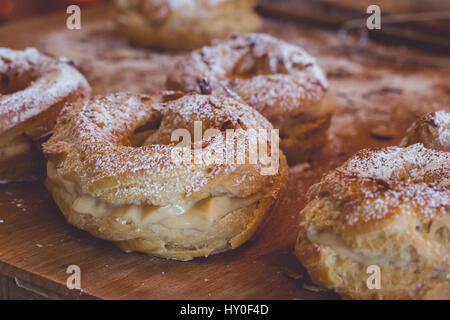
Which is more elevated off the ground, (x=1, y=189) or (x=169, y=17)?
(x=169, y=17)

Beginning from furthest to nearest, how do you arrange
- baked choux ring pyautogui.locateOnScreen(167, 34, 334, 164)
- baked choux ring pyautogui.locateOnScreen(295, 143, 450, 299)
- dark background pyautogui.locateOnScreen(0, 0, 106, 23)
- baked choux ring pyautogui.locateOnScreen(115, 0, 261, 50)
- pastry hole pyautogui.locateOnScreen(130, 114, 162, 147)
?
dark background pyautogui.locateOnScreen(0, 0, 106, 23) → baked choux ring pyautogui.locateOnScreen(115, 0, 261, 50) → baked choux ring pyautogui.locateOnScreen(167, 34, 334, 164) → pastry hole pyautogui.locateOnScreen(130, 114, 162, 147) → baked choux ring pyautogui.locateOnScreen(295, 143, 450, 299)

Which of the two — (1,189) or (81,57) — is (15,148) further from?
(81,57)

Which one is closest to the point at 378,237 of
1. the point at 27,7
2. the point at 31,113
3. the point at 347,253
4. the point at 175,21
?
the point at 347,253

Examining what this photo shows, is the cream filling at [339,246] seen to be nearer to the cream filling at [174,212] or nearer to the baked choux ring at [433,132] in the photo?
the cream filling at [174,212]

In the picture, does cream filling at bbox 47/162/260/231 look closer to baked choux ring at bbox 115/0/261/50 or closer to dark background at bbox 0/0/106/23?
baked choux ring at bbox 115/0/261/50

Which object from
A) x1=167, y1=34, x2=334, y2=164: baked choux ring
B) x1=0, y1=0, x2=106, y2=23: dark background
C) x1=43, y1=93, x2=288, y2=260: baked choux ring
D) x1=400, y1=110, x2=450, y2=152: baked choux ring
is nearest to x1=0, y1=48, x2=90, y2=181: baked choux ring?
x1=43, y1=93, x2=288, y2=260: baked choux ring

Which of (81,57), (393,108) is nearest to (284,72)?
(393,108)

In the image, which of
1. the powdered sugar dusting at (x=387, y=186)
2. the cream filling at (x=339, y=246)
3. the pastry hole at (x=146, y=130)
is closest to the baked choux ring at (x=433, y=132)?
the powdered sugar dusting at (x=387, y=186)
